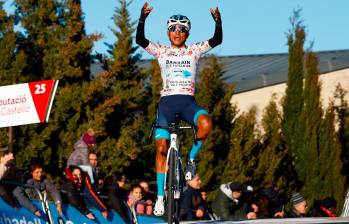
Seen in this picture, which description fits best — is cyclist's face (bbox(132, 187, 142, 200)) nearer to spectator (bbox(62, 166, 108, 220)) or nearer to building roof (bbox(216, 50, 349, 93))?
spectator (bbox(62, 166, 108, 220))

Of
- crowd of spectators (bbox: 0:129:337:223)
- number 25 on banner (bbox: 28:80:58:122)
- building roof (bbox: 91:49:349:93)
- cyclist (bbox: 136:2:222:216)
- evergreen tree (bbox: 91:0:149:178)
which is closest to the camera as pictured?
cyclist (bbox: 136:2:222:216)

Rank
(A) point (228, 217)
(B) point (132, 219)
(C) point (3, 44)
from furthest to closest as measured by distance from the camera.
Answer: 1. (C) point (3, 44)
2. (A) point (228, 217)
3. (B) point (132, 219)

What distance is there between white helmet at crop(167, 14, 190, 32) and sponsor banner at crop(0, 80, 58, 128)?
91.5 inches

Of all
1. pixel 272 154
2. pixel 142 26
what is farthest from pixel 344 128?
pixel 142 26

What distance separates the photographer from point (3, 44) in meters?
19.7

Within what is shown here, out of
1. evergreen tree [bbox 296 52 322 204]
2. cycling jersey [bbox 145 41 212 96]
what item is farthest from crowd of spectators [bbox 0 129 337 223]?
evergreen tree [bbox 296 52 322 204]

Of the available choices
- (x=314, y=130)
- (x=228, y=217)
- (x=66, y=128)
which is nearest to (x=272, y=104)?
(x=314, y=130)

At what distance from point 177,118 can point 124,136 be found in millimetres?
8398

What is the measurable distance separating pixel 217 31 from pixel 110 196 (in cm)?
301

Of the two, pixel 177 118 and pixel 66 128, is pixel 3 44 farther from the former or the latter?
pixel 177 118

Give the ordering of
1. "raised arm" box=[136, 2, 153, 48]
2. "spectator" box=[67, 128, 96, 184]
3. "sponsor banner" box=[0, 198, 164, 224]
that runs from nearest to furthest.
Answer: "raised arm" box=[136, 2, 153, 48], "sponsor banner" box=[0, 198, 164, 224], "spectator" box=[67, 128, 96, 184]

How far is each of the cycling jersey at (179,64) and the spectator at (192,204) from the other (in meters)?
2.86

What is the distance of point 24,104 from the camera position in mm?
13875

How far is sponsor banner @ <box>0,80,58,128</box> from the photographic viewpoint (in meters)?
13.8
